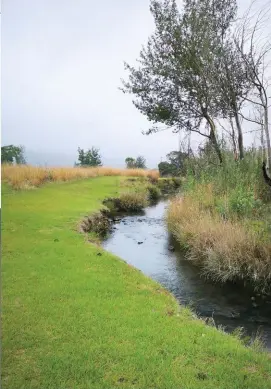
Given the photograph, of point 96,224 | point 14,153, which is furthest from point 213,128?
point 14,153

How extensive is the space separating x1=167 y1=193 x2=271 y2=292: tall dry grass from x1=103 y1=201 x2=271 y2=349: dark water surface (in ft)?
0.77

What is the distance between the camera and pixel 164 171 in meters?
24.7

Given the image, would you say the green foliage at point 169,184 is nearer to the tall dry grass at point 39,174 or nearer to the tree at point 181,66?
the tall dry grass at point 39,174

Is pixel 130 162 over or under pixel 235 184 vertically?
over

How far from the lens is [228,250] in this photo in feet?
19.8

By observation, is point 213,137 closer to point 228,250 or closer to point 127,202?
point 127,202

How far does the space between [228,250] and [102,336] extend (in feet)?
11.5

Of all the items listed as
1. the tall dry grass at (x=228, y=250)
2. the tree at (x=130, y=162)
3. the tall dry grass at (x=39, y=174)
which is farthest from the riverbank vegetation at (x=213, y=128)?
the tree at (x=130, y=162)

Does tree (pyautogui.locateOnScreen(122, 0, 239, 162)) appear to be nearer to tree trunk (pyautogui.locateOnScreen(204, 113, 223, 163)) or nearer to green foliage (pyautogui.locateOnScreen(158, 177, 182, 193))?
tree trunk (pyautogui.locateOnScreen(204, 113, 223, 163))

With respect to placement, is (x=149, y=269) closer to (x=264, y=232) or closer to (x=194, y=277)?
(x=194, y=277)

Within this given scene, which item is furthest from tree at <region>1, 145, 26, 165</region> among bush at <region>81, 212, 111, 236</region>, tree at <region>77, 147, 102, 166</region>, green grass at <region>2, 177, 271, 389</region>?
green grass at <region>2, 177, 271, 389</region>

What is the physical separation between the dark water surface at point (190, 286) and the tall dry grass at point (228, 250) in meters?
0.23

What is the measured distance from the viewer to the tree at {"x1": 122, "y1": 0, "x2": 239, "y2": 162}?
11742 millimetres

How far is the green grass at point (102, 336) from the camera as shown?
8.58ft
